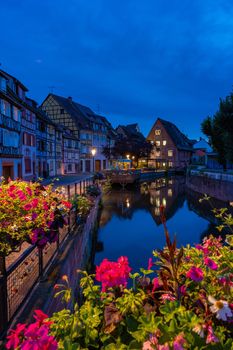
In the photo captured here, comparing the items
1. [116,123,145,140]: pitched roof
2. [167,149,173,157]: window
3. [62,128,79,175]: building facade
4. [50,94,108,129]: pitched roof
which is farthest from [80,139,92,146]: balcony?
[167,149,173,157]: window

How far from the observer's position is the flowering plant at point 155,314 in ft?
4.46

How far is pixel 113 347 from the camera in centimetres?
142

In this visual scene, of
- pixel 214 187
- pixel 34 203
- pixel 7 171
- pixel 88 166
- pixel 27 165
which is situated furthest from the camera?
pixel 88 166

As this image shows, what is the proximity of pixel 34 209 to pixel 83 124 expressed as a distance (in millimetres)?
50833

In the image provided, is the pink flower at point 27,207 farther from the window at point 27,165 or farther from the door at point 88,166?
the door at point 88,166

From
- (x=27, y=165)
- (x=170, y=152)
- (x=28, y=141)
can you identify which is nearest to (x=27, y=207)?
(x=27, y=165)

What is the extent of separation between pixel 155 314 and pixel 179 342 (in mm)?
491

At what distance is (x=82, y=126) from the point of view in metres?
52.9

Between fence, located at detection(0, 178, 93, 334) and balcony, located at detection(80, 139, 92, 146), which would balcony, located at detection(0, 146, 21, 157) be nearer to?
fence, located at detection(0, 178, 93, 334)

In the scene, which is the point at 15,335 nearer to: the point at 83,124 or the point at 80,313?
the point at 80,313

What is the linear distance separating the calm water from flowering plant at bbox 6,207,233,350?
7.17m

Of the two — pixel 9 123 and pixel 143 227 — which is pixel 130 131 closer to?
pixel 9 123

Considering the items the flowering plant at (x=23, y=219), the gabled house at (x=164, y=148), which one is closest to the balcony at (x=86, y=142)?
the gabled house at (x=164, y=148)

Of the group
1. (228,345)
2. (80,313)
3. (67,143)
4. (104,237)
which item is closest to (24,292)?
(80,313)
